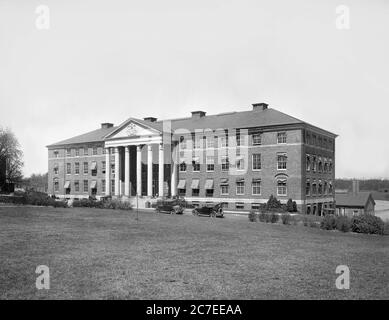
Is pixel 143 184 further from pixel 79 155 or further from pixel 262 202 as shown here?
pixel 262 202

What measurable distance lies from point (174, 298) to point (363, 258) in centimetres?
915

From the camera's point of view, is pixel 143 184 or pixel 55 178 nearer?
pixel 143 184

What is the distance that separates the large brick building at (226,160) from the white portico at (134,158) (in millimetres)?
142

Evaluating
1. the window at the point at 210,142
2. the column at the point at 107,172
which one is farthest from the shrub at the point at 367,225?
the column at the point at 107,172

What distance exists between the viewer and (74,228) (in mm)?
21188

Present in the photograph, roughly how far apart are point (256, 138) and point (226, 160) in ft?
16.8

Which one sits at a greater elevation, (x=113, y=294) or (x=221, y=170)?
(x=221, y=170)

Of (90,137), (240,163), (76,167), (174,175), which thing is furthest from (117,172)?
(240,163)

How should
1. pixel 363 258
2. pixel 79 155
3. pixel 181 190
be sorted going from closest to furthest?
pixel 363 258 → pixel 181 190 → pixel 79 155

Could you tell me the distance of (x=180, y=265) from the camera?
12383 millimetres

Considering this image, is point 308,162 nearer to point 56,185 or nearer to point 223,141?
point 223,141

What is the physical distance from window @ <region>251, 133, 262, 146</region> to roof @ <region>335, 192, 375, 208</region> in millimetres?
25316
